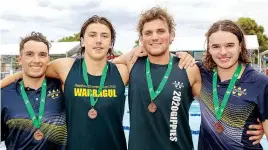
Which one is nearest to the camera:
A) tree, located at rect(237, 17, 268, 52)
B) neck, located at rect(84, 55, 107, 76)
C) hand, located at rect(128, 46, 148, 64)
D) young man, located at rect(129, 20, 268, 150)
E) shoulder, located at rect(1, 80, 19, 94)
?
young man, located at rect(129, 20, 268, 150)

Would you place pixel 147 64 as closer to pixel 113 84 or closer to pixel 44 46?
pixel 113 84

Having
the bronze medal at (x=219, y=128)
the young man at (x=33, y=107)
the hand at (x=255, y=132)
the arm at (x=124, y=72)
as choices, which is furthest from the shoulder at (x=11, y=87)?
the hand at (x=255, y=132)

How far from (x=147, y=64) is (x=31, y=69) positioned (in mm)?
1116

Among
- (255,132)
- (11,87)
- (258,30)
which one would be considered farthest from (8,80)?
(258,30)

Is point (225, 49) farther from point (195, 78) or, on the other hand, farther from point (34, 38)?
point (34, 38)

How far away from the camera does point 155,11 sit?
11.5ft

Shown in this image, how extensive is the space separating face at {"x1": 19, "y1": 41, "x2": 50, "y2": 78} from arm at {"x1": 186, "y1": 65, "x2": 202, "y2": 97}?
1401 mm

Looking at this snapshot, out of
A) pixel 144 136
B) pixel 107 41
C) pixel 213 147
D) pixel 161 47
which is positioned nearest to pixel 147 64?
pixel 161 47

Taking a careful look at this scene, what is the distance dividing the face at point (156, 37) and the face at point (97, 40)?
0.37 meters

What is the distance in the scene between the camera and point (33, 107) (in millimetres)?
3193

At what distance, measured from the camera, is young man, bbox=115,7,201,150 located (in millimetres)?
3242

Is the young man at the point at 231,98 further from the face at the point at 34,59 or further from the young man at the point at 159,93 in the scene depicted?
the face at the point at 34,59

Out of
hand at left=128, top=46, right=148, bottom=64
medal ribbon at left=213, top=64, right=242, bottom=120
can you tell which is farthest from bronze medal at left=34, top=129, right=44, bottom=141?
medal ribbon at left=213, top=64, right=242, bottom=120

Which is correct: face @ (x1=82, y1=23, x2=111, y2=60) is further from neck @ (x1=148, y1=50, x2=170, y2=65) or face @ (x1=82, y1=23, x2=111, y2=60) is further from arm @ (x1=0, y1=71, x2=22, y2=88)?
arm @ (x1=0, y1=71, x2=22, y2=88)
